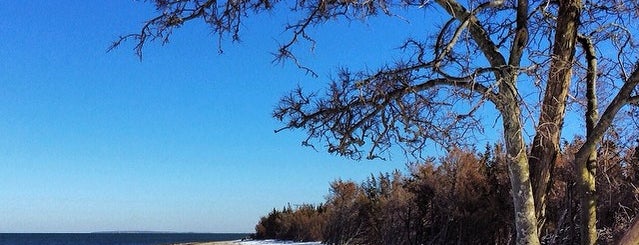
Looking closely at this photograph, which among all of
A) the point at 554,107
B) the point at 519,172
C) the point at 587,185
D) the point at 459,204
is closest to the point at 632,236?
the point at 519,172

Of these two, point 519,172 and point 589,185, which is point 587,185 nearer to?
point 589,185

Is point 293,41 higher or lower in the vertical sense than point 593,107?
higher

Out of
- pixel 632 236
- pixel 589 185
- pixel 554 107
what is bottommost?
pixel 632 236

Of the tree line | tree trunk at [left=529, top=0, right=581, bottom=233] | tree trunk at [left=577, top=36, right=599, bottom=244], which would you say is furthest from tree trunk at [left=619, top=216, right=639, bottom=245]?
the tree line

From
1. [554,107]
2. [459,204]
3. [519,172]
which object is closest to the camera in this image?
[519,172]

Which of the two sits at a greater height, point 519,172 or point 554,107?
point 554,107

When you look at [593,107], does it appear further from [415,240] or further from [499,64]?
[415,240]

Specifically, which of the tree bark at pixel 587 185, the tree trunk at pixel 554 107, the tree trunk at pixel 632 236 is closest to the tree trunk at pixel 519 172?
the tree trunk at pixel 554 107

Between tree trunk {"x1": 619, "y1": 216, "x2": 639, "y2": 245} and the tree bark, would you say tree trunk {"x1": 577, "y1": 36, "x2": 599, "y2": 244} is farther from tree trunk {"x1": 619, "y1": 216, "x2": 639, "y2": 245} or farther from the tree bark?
tree trunk {"x1": 619, "y1": 216, "x2": 639, "y2": 245}

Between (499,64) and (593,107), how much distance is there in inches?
43.8

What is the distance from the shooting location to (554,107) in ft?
19.9

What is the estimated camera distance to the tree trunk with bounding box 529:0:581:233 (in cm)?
596

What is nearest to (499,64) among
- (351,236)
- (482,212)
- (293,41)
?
(293,41)

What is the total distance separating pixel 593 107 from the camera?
6.46 metres
